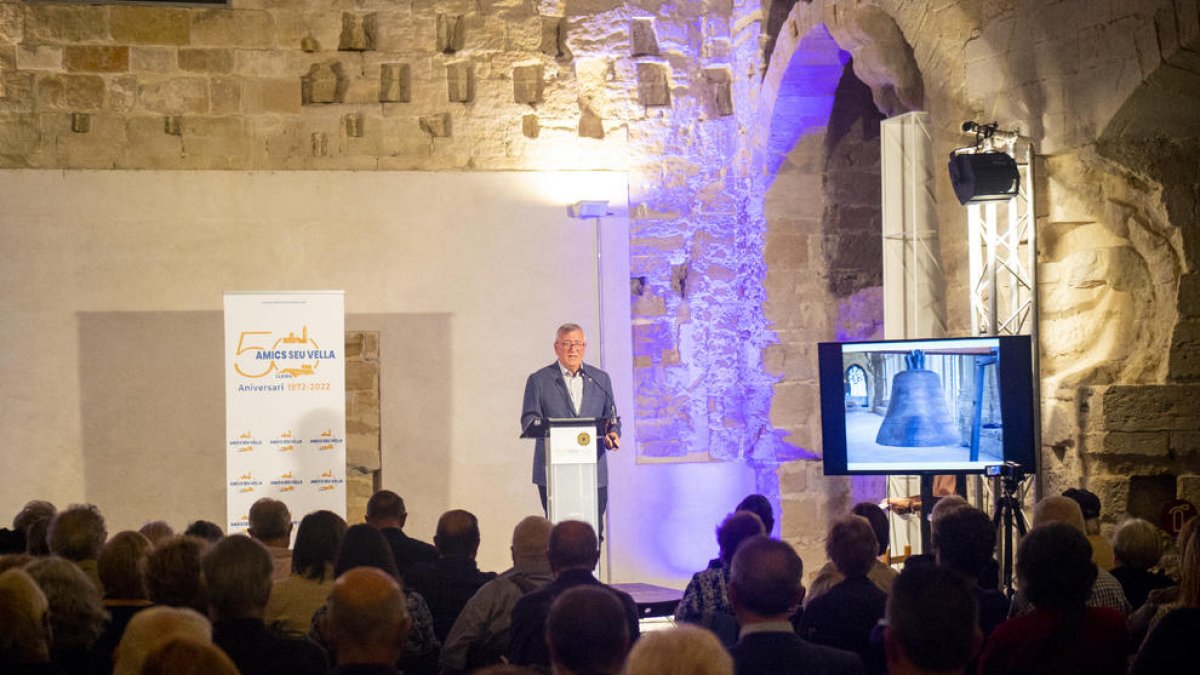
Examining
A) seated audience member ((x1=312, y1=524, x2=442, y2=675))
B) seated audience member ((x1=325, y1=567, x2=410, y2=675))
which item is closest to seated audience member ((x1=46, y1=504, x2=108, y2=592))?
seated audience member ((x1=312, y1=524, x2=442, y2=675))

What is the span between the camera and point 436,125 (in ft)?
28.6

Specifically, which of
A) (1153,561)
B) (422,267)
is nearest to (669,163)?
(422,267)

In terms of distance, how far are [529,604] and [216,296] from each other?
16.3ft

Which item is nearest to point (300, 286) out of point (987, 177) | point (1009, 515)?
point (987, 177)

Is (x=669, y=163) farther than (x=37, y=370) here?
Yes

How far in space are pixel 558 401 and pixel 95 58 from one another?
353cm

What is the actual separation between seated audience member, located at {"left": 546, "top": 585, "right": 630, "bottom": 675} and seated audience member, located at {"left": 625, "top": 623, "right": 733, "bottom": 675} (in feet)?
0.99

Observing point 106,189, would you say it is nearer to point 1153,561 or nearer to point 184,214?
point 184,214

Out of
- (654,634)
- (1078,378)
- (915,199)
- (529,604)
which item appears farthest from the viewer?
(915,199)

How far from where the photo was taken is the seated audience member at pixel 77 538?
14.7 ft

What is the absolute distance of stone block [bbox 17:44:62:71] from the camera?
8258 mm

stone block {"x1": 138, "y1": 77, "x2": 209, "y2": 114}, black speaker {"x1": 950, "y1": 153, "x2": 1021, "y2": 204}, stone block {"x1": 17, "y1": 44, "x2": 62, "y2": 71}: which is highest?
stone block {"x1": 17, "y1": 44, "x2": 62, "y2": 71}

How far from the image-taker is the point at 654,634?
2400mm

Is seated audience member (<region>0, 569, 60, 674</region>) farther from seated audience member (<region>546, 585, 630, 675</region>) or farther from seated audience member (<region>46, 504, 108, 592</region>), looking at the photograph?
seated audience member (<region>46, 504, 108, 592</region>)
